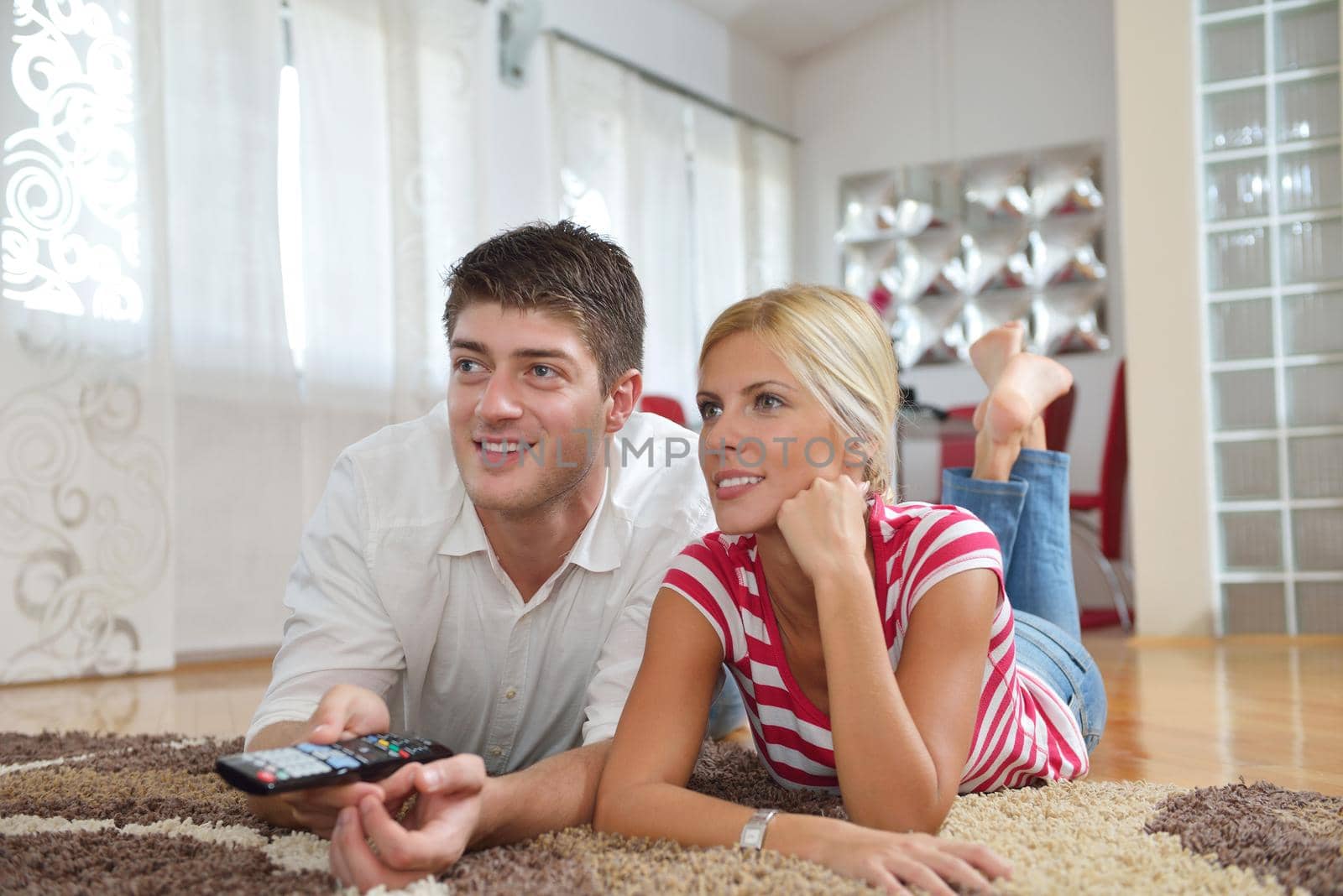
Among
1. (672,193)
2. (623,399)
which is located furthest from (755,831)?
(672,193)

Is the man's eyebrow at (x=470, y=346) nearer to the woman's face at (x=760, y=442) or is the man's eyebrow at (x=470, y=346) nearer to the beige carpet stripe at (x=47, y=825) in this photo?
the woman's face at (x=760, y=442)

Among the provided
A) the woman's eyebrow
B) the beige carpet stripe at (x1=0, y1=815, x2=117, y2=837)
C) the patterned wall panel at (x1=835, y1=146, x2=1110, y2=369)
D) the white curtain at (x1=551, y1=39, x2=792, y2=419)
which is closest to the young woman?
the woman's eyebrow

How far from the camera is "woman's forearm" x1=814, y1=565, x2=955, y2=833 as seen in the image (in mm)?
985

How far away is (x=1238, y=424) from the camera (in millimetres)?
3549

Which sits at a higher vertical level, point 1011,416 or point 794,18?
point 794,18

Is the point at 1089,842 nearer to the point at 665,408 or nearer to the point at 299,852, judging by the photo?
the point at 299,852

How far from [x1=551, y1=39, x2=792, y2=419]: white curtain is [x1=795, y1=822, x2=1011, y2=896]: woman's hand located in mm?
3622

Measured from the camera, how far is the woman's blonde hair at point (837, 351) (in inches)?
46.1

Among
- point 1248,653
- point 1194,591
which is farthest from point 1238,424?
point 1248,653

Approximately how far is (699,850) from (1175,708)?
1.50 m

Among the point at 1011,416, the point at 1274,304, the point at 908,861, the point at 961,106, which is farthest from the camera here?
the point at 961,106

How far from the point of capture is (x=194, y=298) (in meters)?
3.06

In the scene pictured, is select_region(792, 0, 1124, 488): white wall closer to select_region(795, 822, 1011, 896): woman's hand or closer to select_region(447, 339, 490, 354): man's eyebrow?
select_region(447, 339, 490, 354): man's eyebrow

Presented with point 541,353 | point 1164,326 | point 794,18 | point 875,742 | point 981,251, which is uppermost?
point 794,18
